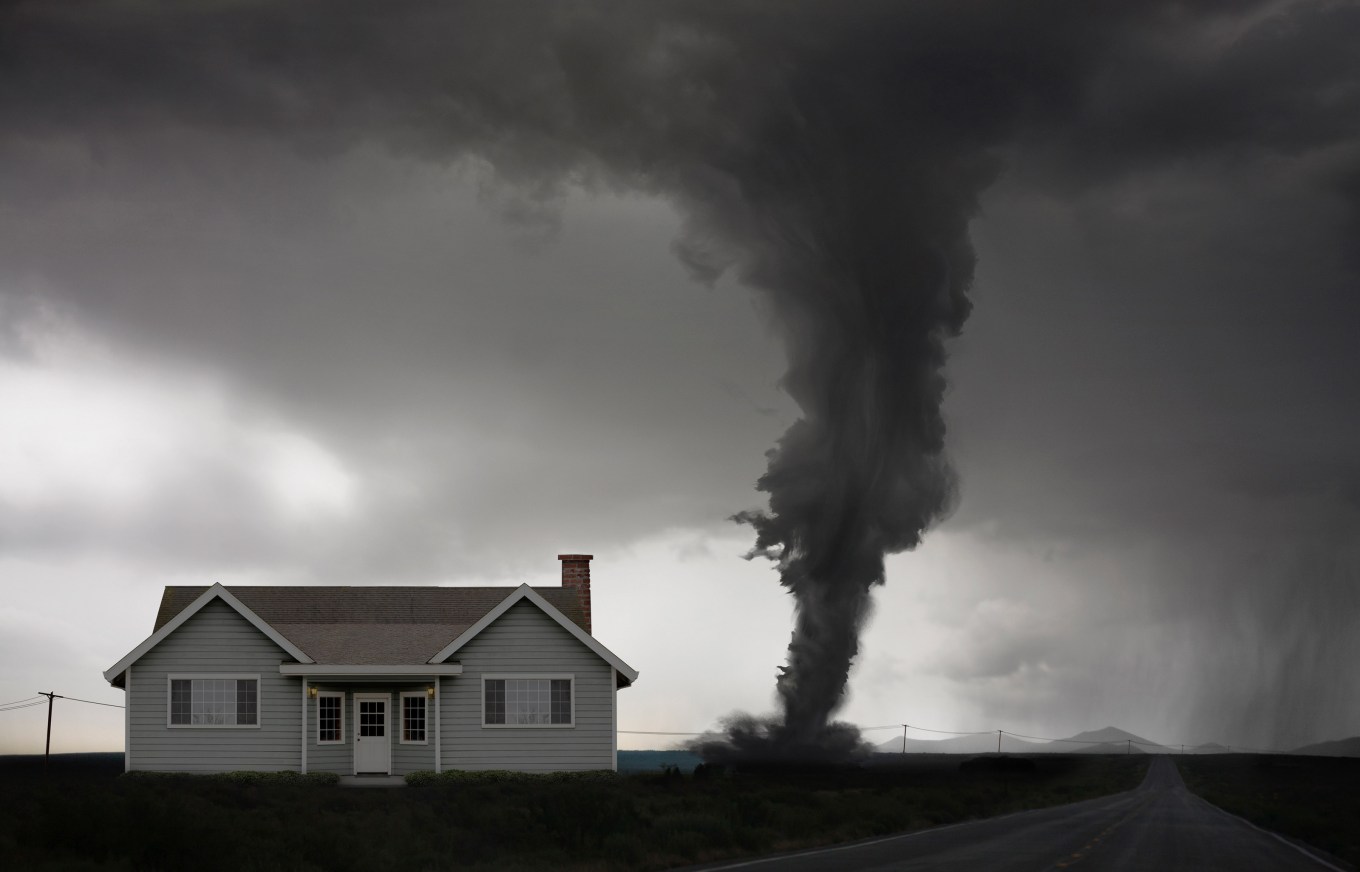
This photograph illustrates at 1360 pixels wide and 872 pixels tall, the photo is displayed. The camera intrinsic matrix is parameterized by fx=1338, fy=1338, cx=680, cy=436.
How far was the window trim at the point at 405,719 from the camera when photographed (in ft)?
129

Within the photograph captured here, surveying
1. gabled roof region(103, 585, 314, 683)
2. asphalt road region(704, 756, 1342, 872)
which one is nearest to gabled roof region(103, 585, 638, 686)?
gabled roof region(103, 585, 314, 683)

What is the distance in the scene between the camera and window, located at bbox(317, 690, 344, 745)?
39.0 m

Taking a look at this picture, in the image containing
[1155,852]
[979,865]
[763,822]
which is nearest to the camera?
[979,865]

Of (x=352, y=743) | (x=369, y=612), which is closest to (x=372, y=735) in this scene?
(x=352, y=743)

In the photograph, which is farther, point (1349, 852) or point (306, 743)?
point (306, 743)

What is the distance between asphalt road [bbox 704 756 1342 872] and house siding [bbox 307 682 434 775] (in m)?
15.3

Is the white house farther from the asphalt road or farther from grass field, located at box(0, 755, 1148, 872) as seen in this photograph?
the asphalt road

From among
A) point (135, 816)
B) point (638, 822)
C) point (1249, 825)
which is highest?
point (135, 816)

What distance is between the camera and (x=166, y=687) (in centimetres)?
3812

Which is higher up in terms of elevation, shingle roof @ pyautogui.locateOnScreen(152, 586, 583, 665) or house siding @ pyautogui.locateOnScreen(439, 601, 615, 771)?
shingle roof @ pyautogui.locateOnScreen(152, 586, 583, 665)

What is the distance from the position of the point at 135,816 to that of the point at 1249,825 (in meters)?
32.7

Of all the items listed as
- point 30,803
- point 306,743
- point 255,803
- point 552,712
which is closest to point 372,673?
point 306,743

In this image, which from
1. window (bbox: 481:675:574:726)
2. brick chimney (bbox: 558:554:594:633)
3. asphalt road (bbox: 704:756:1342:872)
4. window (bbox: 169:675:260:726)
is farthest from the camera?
brick chimney (bbox: 558:554:594:633)

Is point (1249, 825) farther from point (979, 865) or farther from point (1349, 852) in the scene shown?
point (979, 865)
